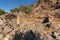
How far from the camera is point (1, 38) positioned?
3675 cm

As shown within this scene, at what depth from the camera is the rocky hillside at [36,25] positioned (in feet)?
105

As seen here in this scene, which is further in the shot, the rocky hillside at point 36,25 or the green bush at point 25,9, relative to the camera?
the green bush at point 25,9

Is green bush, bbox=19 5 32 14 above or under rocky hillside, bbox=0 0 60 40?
above

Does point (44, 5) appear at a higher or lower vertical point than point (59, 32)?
higher

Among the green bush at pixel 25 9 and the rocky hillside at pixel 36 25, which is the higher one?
the green bush at pixel 25 9

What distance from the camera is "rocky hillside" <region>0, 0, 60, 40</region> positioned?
32094 millimetres

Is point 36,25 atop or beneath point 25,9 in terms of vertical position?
beneath

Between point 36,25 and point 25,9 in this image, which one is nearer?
point 36,25

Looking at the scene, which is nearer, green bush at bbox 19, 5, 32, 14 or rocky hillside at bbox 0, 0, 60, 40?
rocky hillside at bbox 0, 0, 60, 40

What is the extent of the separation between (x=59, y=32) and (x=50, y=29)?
2191 mm

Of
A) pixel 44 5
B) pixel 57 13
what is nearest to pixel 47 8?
pixel 44 5

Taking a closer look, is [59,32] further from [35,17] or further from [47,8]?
[47,8]

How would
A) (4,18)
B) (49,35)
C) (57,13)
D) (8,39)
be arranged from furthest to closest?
(4,18)
(57,13)
(8,39)
(49,35)

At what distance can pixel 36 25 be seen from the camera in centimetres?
3500
